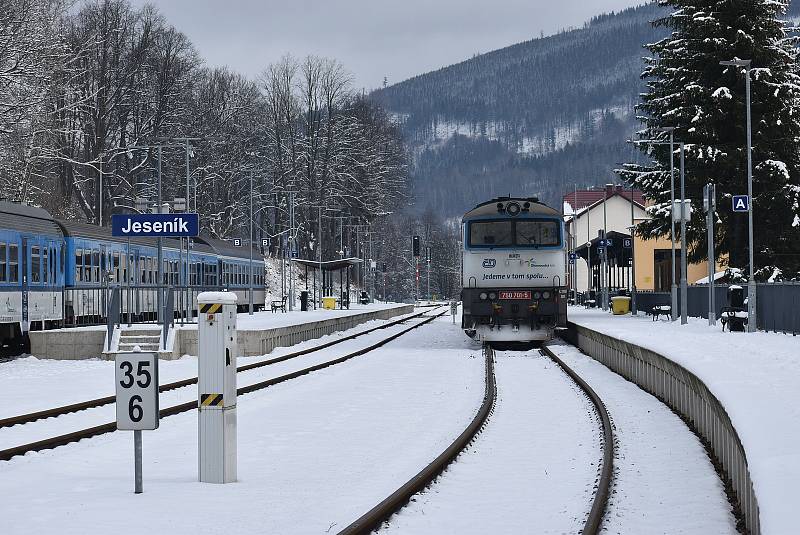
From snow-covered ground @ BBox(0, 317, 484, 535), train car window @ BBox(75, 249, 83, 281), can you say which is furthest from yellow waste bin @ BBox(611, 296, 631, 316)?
snow-covered ground @ BBox(0, 317, 484, 535)

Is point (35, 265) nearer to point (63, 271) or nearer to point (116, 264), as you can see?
point (63, 271)

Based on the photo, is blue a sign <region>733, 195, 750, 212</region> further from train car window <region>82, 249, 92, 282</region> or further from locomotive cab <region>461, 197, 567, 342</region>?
train car window <region>82, 249, 92, 282</region>

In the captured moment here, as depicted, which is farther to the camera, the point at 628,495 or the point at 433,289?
the point at 433,289

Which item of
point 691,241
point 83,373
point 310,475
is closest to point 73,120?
point 691,241

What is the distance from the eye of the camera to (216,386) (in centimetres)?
1014

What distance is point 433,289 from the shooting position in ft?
579

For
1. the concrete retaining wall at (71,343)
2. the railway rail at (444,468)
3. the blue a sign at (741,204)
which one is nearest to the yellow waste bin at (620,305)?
the blue a sign at (741,204)

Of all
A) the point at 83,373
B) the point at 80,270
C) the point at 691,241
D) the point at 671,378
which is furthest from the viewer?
the point at 691,241

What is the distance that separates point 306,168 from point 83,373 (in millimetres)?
56605

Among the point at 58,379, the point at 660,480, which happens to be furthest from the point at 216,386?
the point at 58,379

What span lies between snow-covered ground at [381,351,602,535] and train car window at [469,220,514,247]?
14597 mm

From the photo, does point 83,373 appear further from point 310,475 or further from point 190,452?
point 310,475

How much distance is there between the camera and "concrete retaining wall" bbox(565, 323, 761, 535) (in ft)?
29.1

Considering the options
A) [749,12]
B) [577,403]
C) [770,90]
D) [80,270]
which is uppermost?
[749,12]
